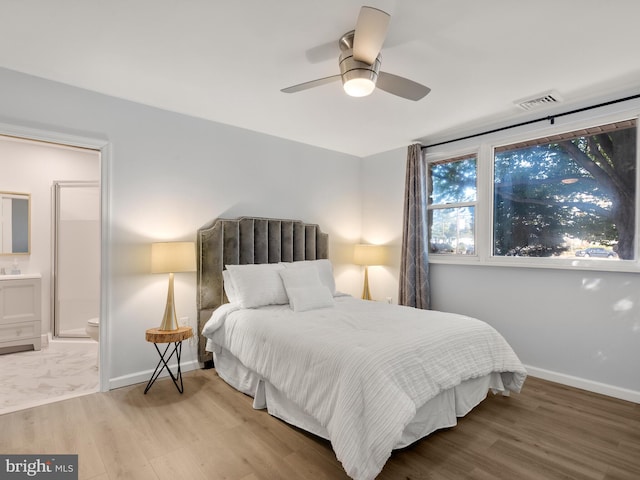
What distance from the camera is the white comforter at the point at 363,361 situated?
69.6 inches

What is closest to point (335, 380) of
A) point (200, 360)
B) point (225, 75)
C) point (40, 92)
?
point (200, 360)

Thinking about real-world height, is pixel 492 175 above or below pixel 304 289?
above

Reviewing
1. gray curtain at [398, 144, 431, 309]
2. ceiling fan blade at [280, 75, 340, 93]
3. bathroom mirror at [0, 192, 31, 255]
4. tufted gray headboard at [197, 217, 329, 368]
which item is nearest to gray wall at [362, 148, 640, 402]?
gray curtain at [398, 144, 431, 309]

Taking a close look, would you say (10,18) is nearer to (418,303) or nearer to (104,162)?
(104,162)

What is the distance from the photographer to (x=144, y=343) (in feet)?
10.5

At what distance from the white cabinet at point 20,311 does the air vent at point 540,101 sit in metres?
5.55

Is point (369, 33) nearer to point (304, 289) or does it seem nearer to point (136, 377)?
point (304, 289)

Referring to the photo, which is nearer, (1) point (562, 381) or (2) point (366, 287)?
(1) point (562, 381)

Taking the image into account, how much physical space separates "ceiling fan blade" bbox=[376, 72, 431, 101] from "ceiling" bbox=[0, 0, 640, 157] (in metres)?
0.24

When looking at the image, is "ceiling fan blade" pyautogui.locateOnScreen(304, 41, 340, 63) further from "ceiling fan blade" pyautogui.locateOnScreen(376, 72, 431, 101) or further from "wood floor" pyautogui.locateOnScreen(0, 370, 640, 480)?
"wood floor" pyautogui.locateOnScreen(0, 370, 640, 480)

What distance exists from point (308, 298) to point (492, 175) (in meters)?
2.42

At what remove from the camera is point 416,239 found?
4.19 metres

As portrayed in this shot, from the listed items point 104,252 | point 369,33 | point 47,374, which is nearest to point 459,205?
point 369,33

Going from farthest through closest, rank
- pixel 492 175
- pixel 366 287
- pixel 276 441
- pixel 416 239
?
1. pixel 366 287
2. pixel 416 239
3. pixel 492 175
4. pixel 276 441
